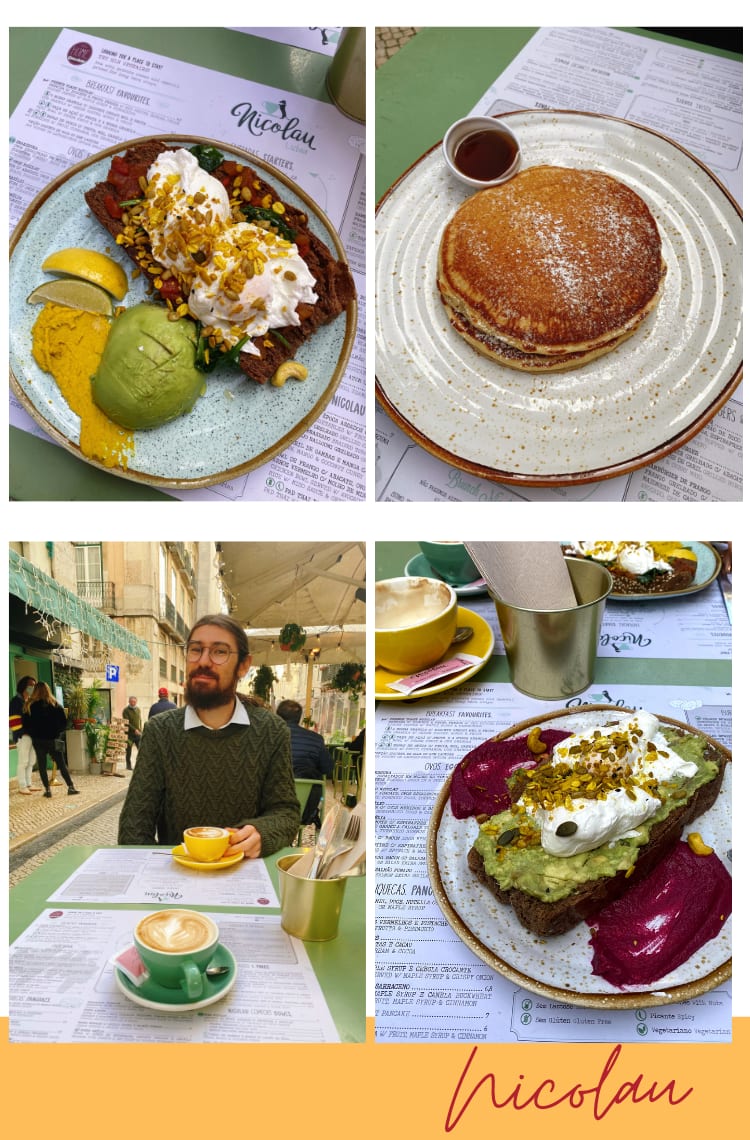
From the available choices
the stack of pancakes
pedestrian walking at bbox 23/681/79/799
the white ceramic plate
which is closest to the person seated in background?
pedestrian walking at bbox 23/681/79/799

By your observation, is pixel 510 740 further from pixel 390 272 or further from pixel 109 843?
pixel 390 272

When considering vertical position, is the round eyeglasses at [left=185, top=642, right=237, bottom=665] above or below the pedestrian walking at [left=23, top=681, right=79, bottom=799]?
above

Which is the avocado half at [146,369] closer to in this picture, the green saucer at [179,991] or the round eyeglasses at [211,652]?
the round eyeglasses at [211,652]

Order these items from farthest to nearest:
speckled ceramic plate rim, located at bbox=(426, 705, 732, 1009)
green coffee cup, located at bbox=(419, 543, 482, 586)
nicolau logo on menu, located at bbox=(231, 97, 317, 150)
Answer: nicolau logo on menu, located at bbox=(231, 97, 317, 150) → green coffee cup, located at bbox=(419, 543, 482, 586) → speckled ceramic plate rim, located at bbox=(426, 705, 732, 1009)

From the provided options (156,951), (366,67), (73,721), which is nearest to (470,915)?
(156,951)

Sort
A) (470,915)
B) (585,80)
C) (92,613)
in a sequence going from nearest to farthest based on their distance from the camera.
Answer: (470,915), (92,613), (585,80)

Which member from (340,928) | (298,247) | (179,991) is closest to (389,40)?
(298,247)

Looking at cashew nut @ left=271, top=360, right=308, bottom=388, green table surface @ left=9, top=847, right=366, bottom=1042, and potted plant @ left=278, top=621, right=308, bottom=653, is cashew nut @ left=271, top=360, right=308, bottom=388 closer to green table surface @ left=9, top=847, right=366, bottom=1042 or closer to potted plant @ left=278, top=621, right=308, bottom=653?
potted plant @ left=278, top=621, right=308, bottom=653
